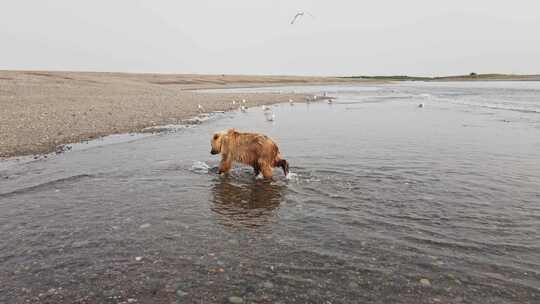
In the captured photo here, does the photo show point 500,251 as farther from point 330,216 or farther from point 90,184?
point 90,184

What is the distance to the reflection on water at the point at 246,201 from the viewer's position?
27.0ft

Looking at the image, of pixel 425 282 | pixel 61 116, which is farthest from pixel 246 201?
pixel 61 116

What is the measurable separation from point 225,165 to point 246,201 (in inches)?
103

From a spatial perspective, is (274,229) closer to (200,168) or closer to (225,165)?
(225,165)

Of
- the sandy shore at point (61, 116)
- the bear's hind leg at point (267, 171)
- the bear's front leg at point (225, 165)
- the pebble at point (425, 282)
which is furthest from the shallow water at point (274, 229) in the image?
the sandy shore at point (61, 116)

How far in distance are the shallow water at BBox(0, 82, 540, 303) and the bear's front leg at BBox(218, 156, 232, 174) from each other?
34 centimetres

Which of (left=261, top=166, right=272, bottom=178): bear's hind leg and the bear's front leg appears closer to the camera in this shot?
(left=261, top=166, right=272, bottom=178): bear's hind leg

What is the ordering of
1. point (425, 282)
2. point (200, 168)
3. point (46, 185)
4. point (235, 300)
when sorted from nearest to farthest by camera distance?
point (235, 300)
point (425, 282)
point (46, 185)
point (200, 168)

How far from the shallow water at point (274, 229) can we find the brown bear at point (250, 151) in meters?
0.46

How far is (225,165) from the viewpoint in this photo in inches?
465

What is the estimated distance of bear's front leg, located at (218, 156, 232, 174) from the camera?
38.5 feet

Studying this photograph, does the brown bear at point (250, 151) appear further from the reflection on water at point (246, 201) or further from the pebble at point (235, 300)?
the pebble at point (235, 300)

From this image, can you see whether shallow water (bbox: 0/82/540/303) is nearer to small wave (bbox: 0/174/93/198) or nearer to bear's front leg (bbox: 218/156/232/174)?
small wave (bbox: 0/174/93/198)

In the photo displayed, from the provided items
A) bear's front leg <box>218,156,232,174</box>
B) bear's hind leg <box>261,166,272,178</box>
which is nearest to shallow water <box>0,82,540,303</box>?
bear's hind leg <box>261,166,272,178</box>
